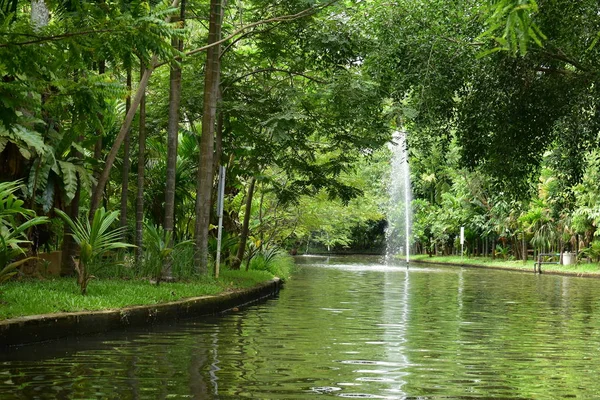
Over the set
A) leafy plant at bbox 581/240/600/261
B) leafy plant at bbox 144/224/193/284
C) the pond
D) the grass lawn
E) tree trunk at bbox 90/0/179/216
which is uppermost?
tree trunk at bbox 90/0/179/216

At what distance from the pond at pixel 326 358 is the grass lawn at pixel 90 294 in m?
0.62

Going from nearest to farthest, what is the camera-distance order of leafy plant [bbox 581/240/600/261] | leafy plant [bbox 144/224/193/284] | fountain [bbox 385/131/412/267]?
leafy plant [bbox 144/224/193/284] → leafy plant [bbox 581/240/600/261] → fountain [bbox 385/131/412/267]

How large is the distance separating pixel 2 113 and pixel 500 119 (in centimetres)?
1179

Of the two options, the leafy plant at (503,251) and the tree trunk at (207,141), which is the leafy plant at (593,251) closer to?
the leafy plant at (503,251)

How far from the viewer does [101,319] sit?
11.9 meters

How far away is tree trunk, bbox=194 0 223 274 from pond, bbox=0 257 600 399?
2.00 meters

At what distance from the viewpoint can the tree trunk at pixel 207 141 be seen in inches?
734

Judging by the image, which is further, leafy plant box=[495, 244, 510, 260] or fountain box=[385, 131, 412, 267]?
fountain box=[385, 131, 412, 267]

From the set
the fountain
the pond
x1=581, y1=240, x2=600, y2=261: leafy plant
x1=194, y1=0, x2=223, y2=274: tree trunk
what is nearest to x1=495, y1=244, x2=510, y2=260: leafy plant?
the fountain

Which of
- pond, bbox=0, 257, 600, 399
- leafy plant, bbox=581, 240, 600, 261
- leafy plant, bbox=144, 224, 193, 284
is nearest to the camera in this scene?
pond, bbox=0, 257, 600, 399

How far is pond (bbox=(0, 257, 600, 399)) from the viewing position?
768 centimetres

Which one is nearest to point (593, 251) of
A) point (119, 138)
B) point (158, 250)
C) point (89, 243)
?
point (158, 250)

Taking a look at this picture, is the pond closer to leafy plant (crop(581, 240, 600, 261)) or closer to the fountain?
leafy plant (crop(581, 240, 600, 261))

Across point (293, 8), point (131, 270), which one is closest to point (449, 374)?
point (131, 270)
